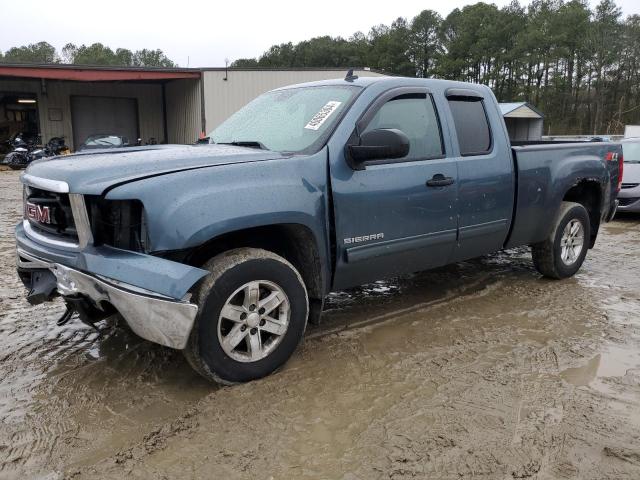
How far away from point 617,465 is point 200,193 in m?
2.41

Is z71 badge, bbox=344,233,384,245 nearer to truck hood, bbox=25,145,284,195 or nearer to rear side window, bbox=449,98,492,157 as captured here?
truck hood, bbox=25,145,284,195

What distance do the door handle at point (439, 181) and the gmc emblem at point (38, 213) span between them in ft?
8.28

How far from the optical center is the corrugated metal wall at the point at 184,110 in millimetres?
22125

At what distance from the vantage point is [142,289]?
2.57m

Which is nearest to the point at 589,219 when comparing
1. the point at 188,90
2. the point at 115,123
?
the point at 188,90

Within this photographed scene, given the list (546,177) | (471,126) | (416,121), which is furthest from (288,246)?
(546,177)

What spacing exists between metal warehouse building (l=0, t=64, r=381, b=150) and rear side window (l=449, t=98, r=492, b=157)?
16.3 metres

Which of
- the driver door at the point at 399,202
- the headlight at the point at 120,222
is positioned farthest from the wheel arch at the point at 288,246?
the headlight at the point at 120,222

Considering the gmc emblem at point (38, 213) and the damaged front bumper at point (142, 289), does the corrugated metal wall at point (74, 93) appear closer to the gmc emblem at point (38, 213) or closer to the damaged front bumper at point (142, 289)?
the gmc emblem at point (38, 213)

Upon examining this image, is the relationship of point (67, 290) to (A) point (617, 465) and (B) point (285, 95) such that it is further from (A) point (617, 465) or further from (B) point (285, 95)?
(A) point (617, 465)

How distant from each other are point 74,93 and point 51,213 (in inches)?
927

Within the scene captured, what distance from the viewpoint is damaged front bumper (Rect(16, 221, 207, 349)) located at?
2.55 meters

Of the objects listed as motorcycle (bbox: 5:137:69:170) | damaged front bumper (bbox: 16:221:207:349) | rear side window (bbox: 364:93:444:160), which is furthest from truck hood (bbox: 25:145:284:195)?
motorcycle (bbox: 5:137:69:170)

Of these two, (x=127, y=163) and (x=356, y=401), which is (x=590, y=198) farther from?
(x=127, y=163)
